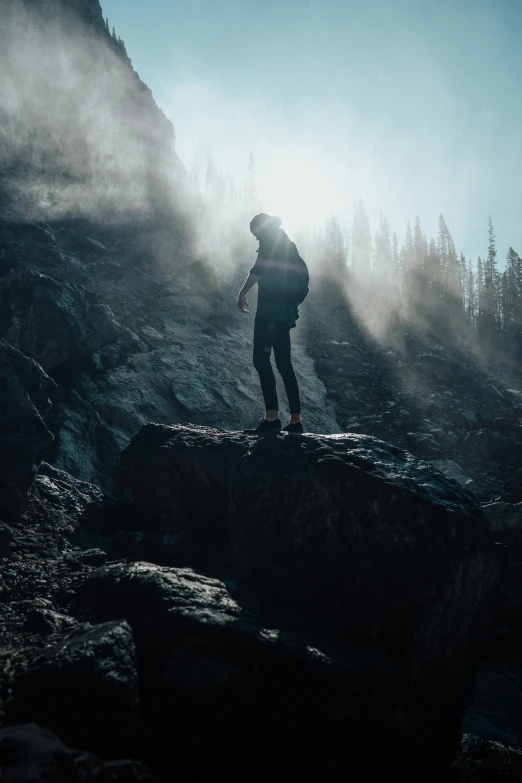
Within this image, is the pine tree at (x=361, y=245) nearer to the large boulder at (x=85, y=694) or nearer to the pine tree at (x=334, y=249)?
the pine tree at (x=334, y=249)

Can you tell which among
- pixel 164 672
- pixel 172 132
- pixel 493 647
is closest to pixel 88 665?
pixel 164 672

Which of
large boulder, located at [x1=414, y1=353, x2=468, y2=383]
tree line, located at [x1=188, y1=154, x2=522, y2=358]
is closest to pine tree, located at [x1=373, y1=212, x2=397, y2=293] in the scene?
tree line, located at [x1=188, y1=154, x2=522, y2=358]

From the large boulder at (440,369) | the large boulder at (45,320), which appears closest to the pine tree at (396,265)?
the large boulder at (440,369)

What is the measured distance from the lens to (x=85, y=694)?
2.92 meters

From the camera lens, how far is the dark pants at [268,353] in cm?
620

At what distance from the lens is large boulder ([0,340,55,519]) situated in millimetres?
5770

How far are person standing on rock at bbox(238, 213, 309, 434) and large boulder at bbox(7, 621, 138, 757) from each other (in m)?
3.36

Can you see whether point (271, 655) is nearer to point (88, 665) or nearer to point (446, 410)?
point (88, 665)

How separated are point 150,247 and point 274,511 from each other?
912 inches

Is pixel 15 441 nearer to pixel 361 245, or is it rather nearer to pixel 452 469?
pixel 452 469

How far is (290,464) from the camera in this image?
5.23 m

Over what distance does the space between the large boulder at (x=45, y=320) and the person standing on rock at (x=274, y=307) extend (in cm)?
820

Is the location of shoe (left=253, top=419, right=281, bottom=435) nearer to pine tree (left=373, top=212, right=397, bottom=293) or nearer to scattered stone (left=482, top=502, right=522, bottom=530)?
scattered stone (left=482, top=502, right=522, bottom=530)

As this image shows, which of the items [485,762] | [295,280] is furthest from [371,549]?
[295,280]
